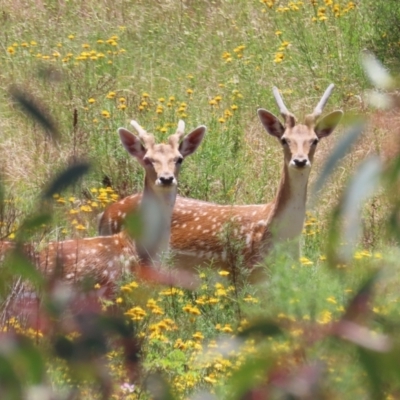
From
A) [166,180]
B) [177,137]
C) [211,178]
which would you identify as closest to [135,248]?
[166,180]

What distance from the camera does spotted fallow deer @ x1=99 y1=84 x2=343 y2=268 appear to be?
25.4 ft

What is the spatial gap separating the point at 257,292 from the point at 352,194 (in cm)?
463

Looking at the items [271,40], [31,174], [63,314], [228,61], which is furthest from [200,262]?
[63,314]

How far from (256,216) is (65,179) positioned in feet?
21.0

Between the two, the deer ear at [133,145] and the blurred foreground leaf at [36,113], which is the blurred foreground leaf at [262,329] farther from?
the deer ear at [133,145]

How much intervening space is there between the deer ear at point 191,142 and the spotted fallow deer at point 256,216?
1.19 ft

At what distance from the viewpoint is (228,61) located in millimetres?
11242

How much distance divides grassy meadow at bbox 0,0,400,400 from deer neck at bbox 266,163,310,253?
17 cm

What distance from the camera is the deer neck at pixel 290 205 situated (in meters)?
7.70

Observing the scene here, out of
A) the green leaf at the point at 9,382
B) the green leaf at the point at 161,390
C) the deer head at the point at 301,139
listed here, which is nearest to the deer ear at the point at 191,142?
the deer head at the point at 301,139

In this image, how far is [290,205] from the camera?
307 inches

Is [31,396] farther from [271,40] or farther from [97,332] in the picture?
[271,40]

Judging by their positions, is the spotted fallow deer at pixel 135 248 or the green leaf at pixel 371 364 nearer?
the green leaf at pixel 371 364

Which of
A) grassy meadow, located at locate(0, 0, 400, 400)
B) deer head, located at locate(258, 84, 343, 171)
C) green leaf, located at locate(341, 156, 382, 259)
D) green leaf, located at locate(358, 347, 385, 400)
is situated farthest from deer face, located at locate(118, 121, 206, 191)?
green leaf, located at locate(358, 347, 385, 400)
